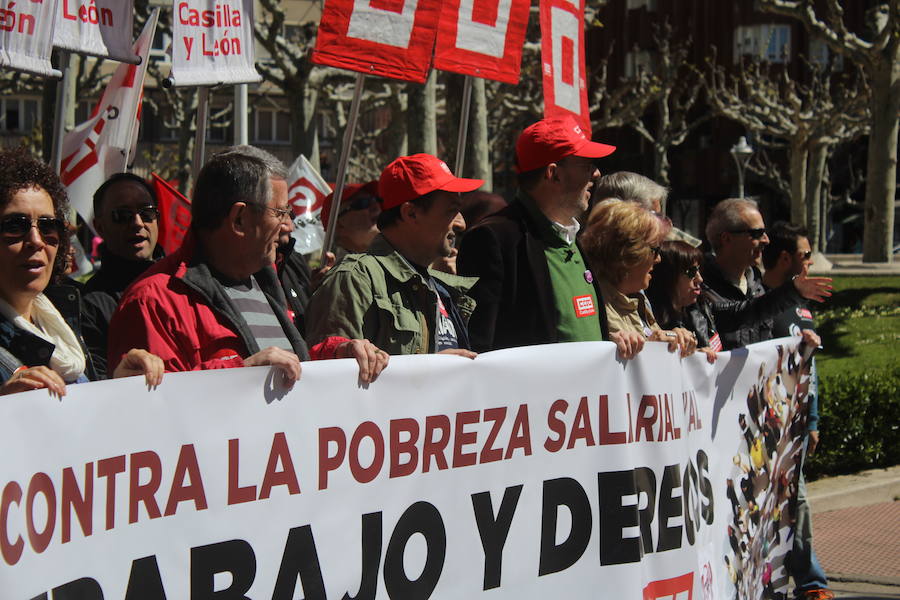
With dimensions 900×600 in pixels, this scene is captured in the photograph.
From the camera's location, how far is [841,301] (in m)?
15.5

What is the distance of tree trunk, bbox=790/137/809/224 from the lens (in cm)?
2966

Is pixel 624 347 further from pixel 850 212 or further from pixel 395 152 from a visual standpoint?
pixel 850 212

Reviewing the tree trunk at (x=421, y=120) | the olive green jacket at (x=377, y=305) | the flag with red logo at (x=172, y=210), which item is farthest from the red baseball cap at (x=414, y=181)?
the tree trunk at (x=421, y=120)

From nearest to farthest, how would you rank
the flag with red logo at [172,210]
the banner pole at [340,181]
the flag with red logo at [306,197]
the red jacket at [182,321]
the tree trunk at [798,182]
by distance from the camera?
the red jacket at [182,321]
the banner pole at [340,181]
the flag with red logo at [172,210]
the flag with red logo at [306,197]
the tree trunk at [798,182]

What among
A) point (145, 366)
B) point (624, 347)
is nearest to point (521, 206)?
point (624, 347)

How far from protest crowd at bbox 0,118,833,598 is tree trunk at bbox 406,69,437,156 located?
6128 millimetres

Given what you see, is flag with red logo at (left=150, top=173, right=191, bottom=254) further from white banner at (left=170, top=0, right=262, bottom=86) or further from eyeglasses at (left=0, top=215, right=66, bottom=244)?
eyeglasses at (left=0, top=215, right=66, bottom=244)

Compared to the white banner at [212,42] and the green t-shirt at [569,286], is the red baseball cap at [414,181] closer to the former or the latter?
the green t-shirt at [569,286]

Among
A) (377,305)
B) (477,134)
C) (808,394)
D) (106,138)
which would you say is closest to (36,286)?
(377,305)

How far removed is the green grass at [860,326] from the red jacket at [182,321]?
6.66 metres

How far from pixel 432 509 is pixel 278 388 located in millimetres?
601

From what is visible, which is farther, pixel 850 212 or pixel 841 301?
pixel 850 212

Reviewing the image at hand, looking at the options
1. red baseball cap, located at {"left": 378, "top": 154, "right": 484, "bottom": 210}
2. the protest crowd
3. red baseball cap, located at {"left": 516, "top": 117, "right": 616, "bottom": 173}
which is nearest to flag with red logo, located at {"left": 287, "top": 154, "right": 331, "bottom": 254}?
the protest crowd

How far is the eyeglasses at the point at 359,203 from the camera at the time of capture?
17.5 ft
